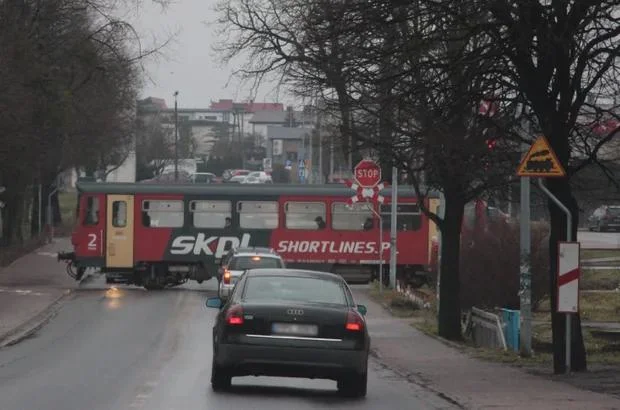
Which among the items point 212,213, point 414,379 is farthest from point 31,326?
point 212,213

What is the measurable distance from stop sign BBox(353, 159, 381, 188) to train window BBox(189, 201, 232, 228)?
6603 mm

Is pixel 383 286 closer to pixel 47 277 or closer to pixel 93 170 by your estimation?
pixel 47 277

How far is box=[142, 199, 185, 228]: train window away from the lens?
39.9 metres

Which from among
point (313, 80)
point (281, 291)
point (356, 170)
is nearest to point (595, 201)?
point (313, 80)

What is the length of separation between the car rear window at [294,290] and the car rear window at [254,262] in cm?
1398

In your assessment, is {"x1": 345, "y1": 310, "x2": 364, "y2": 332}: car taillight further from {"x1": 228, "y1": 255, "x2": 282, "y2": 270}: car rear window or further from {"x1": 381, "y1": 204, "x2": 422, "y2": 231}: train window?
{"x1": 381, "y1": 204, "x2": 422, "y2": 231}: train window

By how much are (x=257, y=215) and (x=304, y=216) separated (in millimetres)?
1518

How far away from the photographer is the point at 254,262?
29.5 metres

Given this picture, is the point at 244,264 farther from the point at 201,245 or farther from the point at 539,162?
the point at 539,162

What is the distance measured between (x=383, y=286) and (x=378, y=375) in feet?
69.7

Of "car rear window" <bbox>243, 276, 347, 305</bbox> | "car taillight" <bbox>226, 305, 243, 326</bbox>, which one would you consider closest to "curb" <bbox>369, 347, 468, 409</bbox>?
"car rear window" <bbox>243, 276, 347, 305</bbox>

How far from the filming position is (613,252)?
44750 mm

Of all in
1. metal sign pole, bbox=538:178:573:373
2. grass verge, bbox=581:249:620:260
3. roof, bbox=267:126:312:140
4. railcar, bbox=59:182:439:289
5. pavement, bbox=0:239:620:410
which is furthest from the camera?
roof, bbox=267:126:312:140

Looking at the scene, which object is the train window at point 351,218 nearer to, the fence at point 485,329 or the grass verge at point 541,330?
the grass verge at point 541,330
